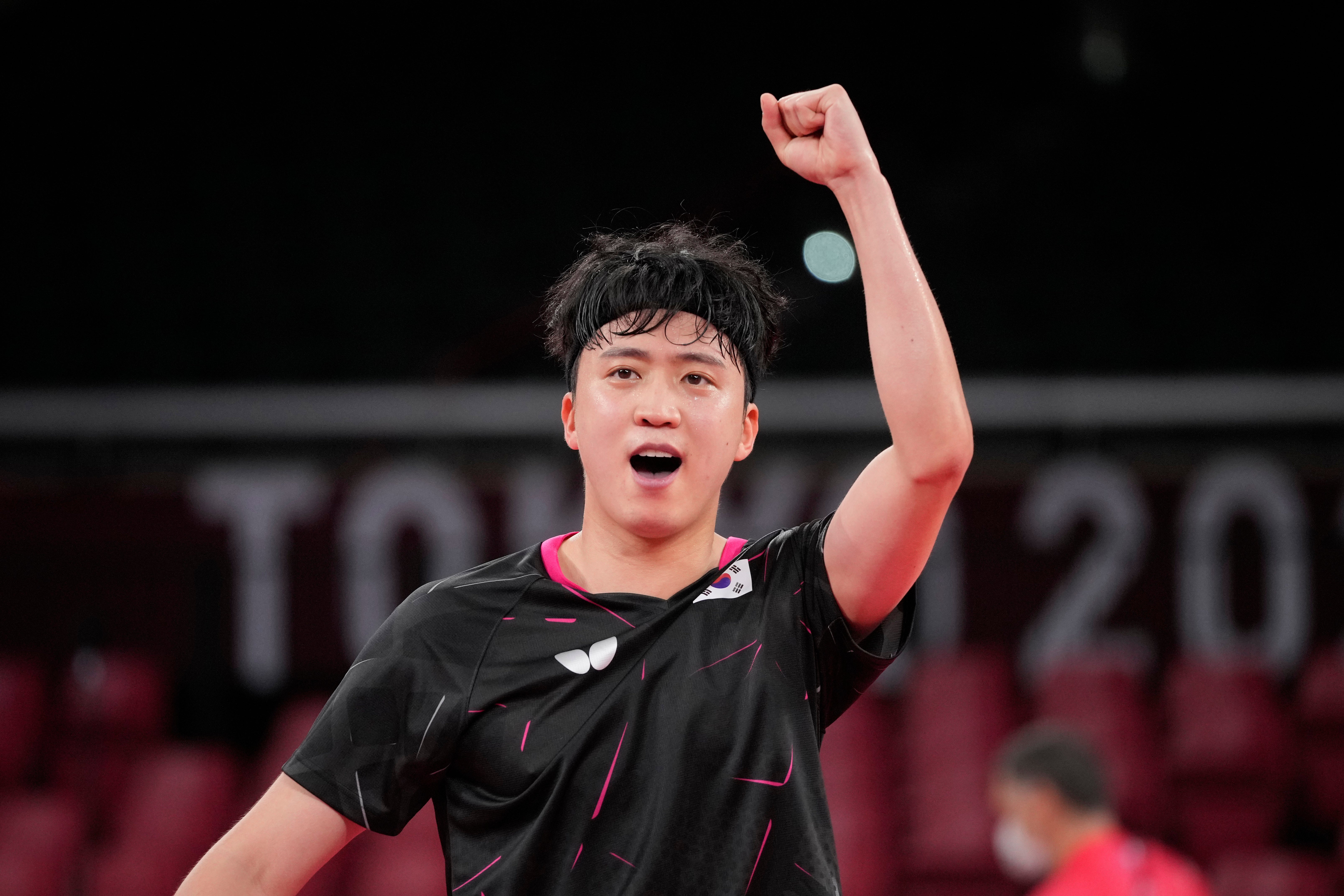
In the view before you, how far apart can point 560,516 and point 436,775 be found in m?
3.59

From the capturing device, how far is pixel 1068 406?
5.21m

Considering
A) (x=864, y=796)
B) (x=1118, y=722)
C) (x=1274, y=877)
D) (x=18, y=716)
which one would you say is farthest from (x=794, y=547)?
(x=18, y=716)

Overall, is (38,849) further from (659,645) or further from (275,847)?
(659,645)

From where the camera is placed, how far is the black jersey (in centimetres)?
129

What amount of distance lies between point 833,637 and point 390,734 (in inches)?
18.2

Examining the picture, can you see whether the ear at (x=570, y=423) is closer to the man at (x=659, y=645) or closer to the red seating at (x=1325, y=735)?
the man at (x=659, y=645)

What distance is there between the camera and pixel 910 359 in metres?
1.25

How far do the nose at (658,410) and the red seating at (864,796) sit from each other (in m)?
2.90

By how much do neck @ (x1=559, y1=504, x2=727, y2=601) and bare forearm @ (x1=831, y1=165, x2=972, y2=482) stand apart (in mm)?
275

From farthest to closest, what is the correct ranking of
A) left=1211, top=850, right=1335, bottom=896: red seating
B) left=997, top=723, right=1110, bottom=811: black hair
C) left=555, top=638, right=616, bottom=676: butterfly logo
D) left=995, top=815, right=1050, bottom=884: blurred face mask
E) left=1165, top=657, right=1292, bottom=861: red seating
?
left=1165, top=657, right=1292, bottom=861: red seating, left=1211, top=850, right=1335, bottom=896: red seating, left=995, top=815, right=1050, bottom=884: blurred face mask, left=997, top=723, right=1110, bottom=811: black hair, left=555, top=638, right=616, bottom=676: butterfly logo

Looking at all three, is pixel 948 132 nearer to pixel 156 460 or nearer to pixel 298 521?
pixel 298 521

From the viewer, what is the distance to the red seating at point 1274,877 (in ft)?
13.0

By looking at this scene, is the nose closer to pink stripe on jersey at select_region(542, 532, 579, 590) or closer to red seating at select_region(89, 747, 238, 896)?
pink stripe on jersey at select_region(542, 532, 579, 590)

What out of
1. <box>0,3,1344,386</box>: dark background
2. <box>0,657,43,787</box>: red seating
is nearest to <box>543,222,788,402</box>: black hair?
<box>0,3,1344,386</box>: dark background
